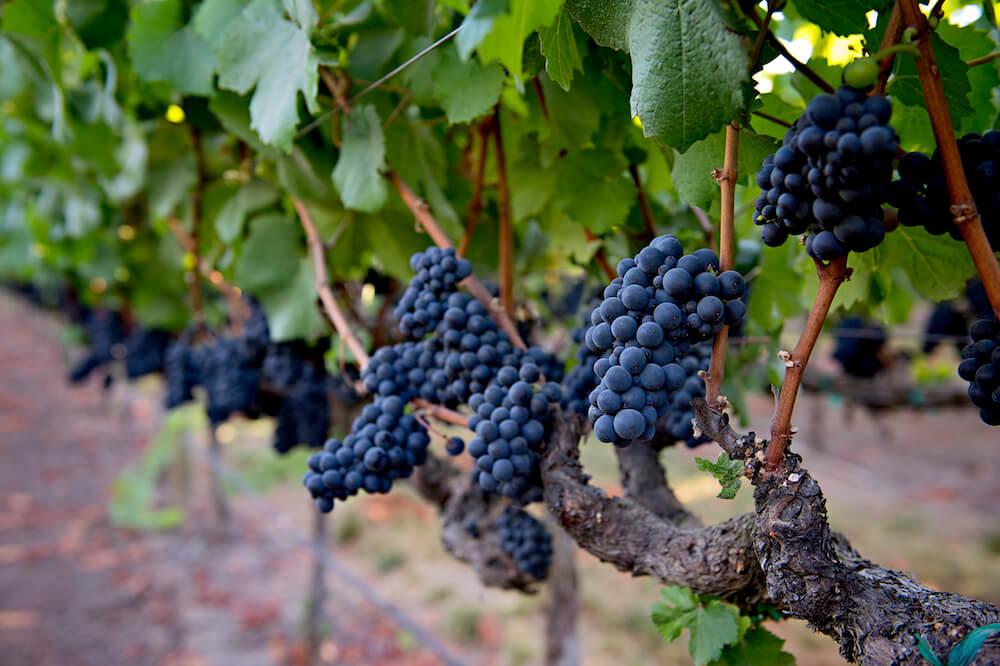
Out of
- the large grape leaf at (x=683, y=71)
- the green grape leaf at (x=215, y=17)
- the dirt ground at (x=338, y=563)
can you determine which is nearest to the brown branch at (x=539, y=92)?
the large grape leaf at (x=683, y=71)

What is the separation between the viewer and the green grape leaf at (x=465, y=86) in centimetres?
115

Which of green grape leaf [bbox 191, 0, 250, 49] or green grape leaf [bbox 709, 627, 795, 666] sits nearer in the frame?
green grape leaf [bbox 709, 627, 795, 666]

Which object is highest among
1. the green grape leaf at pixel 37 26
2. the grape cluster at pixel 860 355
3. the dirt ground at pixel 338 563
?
the grape cluster at pixel 860 355

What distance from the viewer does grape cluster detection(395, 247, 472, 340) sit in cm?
121

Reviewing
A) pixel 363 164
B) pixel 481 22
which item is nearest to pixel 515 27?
pixel 481 22

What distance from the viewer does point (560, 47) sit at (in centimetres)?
89

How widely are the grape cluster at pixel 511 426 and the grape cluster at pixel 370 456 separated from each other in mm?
143

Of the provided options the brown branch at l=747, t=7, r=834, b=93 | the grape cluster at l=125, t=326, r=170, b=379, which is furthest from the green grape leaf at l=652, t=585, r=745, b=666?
the grape cluster at l=125, t=326, r=170, b=379

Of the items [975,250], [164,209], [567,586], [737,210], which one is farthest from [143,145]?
[975,250]

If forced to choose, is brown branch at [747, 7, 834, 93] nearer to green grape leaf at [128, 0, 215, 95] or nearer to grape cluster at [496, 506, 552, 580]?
grape cluster at [496, 506, 552, 580]

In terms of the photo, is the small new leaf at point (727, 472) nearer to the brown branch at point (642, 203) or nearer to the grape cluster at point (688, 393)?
the grape cluster at point (688, 393)

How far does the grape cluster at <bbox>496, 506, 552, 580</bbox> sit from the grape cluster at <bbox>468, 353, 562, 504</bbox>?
51 centimetres

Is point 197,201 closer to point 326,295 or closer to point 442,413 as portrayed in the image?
point 326,295

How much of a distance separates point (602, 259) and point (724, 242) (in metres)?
0.68
